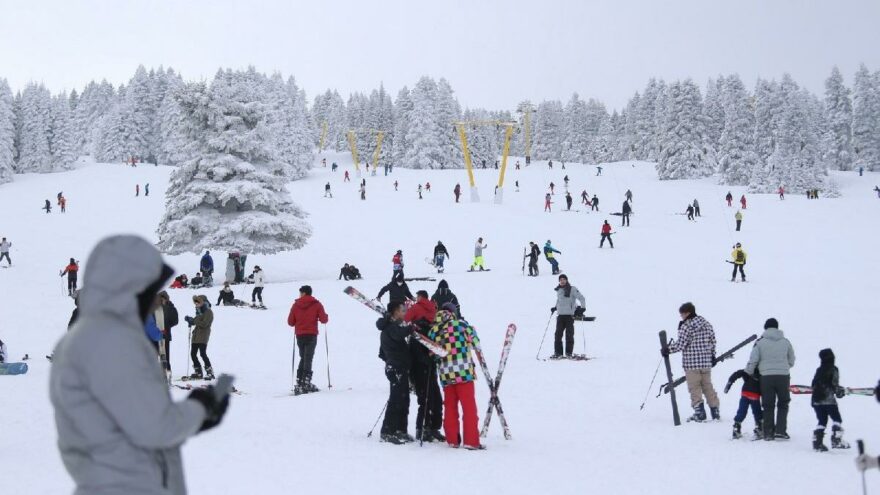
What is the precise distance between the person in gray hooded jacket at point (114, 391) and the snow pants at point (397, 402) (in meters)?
6.85

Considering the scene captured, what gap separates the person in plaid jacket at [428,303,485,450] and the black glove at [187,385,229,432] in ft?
20.5

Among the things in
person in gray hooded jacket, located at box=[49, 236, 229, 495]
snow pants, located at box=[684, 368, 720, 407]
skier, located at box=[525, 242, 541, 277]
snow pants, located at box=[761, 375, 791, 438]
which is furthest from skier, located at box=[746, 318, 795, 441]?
skier, located at box=[525, 242, 541, 277]

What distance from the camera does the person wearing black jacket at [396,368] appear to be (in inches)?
386

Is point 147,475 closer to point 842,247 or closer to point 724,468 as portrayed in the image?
point 724,468

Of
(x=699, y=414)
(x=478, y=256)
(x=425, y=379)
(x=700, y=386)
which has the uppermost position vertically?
(x=425, y=379)

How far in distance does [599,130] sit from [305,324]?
126065 mm

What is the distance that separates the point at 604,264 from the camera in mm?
34250

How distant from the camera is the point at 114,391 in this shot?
111 inches

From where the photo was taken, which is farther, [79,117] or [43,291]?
[79,117]

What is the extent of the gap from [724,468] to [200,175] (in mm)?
29296

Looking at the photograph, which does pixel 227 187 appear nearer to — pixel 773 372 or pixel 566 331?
pixel 566 331

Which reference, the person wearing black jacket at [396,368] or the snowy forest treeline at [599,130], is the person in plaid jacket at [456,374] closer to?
the person wearing black jacket at [396,368]

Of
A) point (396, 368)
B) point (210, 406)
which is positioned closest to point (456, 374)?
point (396, 368)

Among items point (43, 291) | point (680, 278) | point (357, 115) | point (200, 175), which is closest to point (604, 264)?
point (680, 278)
